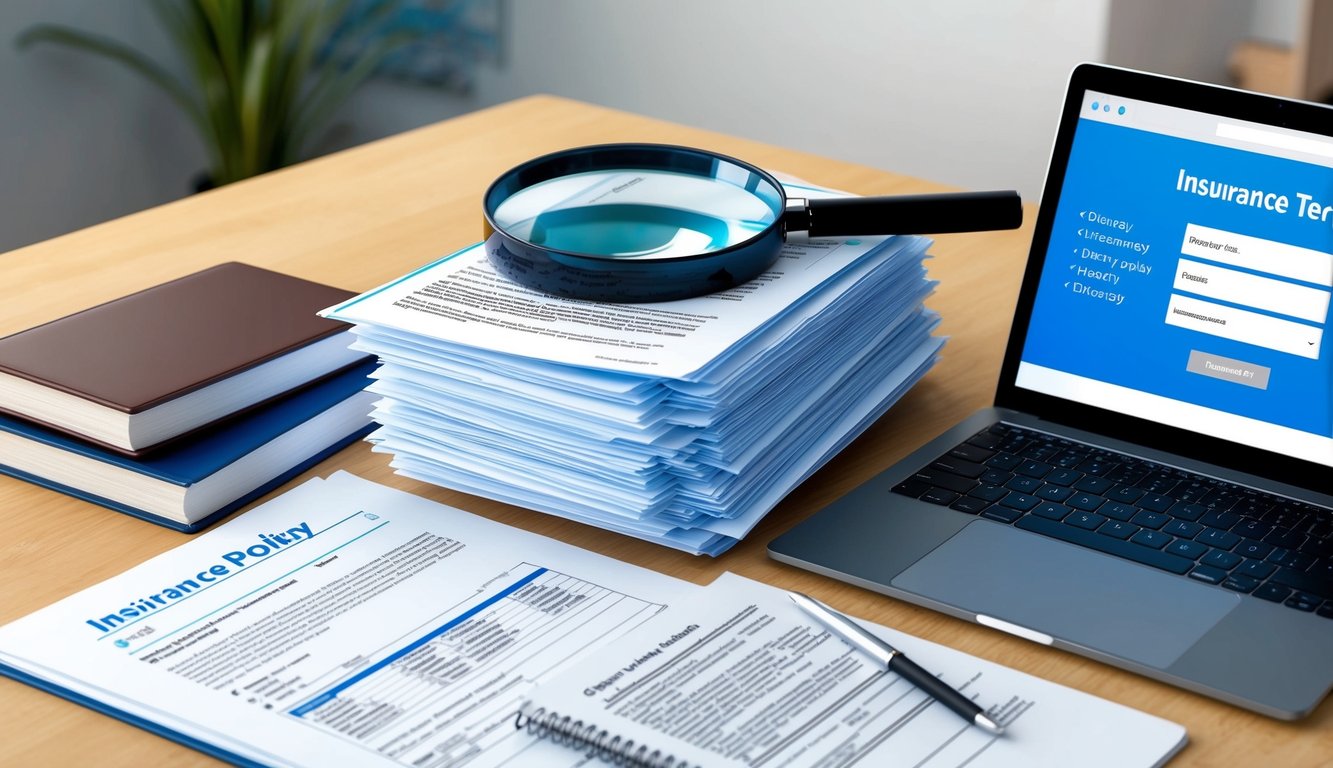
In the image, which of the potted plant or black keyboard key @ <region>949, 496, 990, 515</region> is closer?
black keyboard key @ <region>949, 496, 990, 515</region>

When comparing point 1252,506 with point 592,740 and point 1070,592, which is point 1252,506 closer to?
point 1070,592

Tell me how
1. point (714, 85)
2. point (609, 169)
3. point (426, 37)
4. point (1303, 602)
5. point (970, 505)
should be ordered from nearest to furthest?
1. point (1303, 602)
2. point (970, 505)
3. point (609, 169)
4. point (714, 85)
5. point (426, 37)

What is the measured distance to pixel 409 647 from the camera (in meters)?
0.73

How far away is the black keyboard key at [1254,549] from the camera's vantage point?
0.80m

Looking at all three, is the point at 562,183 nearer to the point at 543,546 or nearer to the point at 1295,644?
the point at 543,546

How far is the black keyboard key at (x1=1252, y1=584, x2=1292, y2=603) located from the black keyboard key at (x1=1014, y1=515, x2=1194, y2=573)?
0.13 ft

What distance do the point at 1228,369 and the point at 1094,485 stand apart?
0.12m

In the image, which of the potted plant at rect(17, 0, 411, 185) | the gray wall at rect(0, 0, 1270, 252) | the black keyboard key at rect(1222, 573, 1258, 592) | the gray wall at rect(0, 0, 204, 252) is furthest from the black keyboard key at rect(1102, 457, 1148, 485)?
the gray wall at rect(0, 0, 204, 252)

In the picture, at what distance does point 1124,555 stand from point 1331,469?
0.16 meters

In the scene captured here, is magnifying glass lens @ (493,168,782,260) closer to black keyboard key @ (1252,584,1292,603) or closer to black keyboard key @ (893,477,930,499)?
black keyboard key @ (893,477,930,499)

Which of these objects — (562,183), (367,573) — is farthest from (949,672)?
(562,183)

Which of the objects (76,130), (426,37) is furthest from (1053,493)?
(76,130)

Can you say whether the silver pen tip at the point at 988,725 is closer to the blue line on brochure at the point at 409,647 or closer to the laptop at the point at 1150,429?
the laptop at the point at 1150,429

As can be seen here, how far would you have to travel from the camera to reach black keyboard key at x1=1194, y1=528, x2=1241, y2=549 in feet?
2.66
